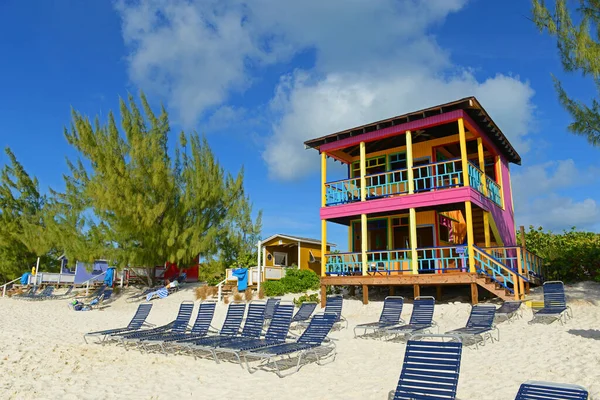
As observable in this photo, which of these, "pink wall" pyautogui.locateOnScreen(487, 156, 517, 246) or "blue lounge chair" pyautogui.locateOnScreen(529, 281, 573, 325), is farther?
"pink wall" pyautogui.locateOnScreen(487, 156, 517, 246)

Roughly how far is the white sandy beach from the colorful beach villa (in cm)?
302

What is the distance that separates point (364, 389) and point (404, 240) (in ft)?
39.2

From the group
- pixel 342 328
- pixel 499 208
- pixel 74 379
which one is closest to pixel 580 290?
pixel 499 208

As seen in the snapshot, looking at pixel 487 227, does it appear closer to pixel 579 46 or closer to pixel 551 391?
pixel 579 46

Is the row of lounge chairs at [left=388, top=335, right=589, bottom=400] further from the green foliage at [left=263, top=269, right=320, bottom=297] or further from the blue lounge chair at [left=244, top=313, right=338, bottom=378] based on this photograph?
the green foliage at [left=263, top=269, right=320, bottom=297]

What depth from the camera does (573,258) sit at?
51.1ft

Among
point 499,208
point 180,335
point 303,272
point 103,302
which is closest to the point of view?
point 180,335

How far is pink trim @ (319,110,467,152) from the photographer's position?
14716 mm

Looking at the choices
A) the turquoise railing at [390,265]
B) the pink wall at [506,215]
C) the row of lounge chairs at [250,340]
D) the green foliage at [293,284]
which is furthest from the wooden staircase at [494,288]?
the green foliage at [293,284]

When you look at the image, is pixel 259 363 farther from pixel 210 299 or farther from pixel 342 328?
pixel 210 299

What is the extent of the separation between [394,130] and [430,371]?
38.8 ft

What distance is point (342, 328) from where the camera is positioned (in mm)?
12156

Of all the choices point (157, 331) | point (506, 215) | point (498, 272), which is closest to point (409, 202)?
point (498, 272)

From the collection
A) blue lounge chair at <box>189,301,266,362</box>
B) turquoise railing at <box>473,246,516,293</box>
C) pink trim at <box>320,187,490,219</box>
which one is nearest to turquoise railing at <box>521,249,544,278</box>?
turquoise railing at <box>473,246,516,293</box>
